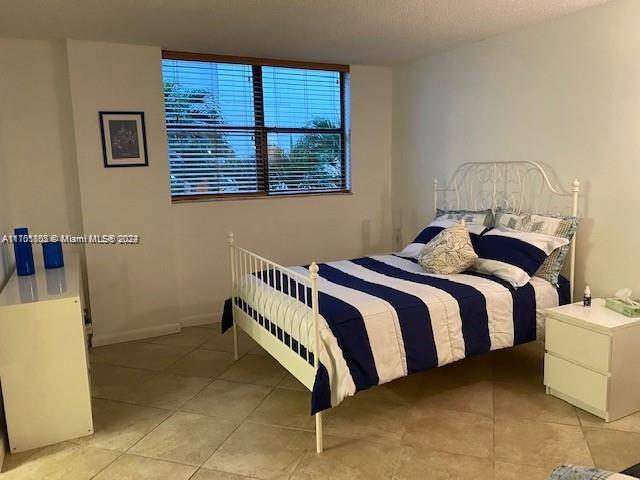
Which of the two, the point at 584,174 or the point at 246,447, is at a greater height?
the point at 584,174

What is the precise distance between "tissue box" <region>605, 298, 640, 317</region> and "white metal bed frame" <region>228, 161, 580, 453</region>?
0.47 m

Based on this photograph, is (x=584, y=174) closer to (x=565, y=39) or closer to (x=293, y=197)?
(x=565, y=39)

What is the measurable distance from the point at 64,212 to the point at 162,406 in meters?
1.83

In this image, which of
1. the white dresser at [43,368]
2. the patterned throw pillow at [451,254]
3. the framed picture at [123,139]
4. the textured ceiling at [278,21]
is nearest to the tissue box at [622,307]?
the patterned throw pillow at [451,254]

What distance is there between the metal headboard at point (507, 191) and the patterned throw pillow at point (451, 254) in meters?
0.66

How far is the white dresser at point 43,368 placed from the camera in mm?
Answer: 2422

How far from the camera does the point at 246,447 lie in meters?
2.44

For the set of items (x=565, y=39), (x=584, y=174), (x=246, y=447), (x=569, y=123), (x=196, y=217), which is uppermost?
(x=565, y=39)

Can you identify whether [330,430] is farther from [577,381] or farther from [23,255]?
[23,255]

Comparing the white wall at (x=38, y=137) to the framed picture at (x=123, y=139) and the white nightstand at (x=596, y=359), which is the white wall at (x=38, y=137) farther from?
the white nightstand at (x=596, y=359)

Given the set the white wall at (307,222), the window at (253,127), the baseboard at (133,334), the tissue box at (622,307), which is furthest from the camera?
the white wall at (307,222)

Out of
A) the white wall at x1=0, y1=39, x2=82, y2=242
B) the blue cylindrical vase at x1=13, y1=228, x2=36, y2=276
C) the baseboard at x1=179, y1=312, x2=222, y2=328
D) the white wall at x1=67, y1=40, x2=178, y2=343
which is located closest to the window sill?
the white wall at x1=67, y1=40, x2=178, y2=343

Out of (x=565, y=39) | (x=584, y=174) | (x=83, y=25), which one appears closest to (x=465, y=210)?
(x=584, y=174)

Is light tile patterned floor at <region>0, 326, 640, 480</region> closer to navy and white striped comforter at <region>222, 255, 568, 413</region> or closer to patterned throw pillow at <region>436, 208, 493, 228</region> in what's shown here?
navy and white striped comforter at <region>222, 255, 568, 413</region>
